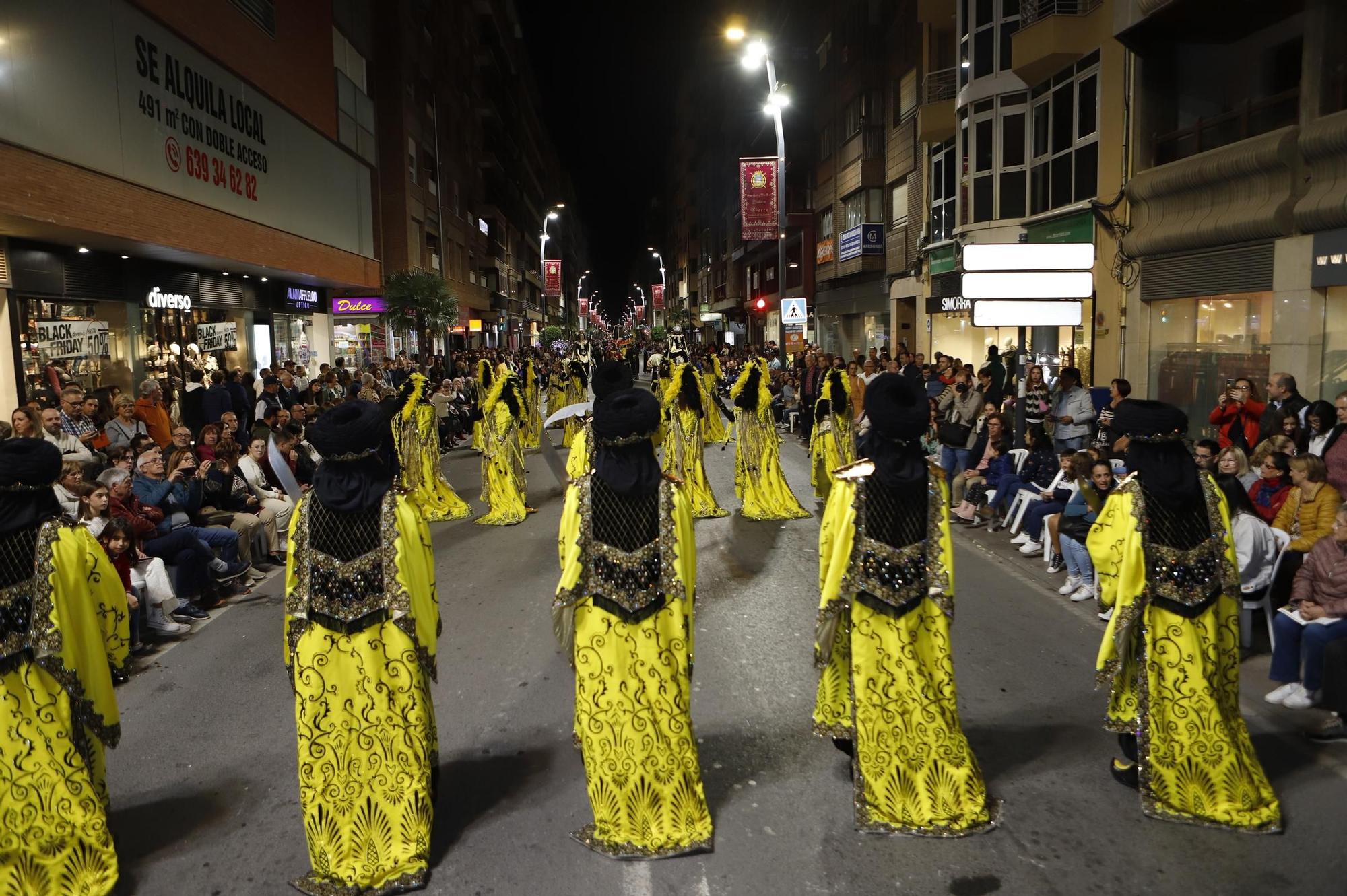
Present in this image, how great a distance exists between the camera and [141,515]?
26.0 feet

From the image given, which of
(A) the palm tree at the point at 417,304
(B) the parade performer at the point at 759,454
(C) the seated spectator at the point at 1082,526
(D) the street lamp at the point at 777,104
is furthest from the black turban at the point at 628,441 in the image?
(A) the palm tree at the point at 417,304

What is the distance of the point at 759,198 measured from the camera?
26906 millimetres

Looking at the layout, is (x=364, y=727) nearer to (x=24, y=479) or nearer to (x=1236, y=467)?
(x=24, y=479)

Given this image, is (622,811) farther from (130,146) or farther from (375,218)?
(375,218)

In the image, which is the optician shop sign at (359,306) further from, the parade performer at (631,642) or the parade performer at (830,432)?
the parade performer at (631,642)

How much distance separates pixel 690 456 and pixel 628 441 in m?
7.65

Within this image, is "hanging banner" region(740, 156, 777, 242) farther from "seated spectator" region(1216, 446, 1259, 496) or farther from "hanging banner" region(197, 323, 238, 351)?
"seated spectator" region(1216, 446, 1259, 496)

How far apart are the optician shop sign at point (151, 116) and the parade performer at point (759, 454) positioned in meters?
9.80

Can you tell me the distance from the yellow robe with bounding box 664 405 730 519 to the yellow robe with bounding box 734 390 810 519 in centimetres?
45

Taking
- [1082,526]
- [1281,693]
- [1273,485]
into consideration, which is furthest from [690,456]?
[1281,693]

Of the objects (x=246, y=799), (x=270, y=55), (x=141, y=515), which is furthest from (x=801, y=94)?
(x=246, y=799)

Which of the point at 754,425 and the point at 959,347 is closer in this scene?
the point at 754,425

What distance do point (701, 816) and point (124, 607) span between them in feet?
9.00

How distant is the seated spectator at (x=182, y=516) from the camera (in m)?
8.21
